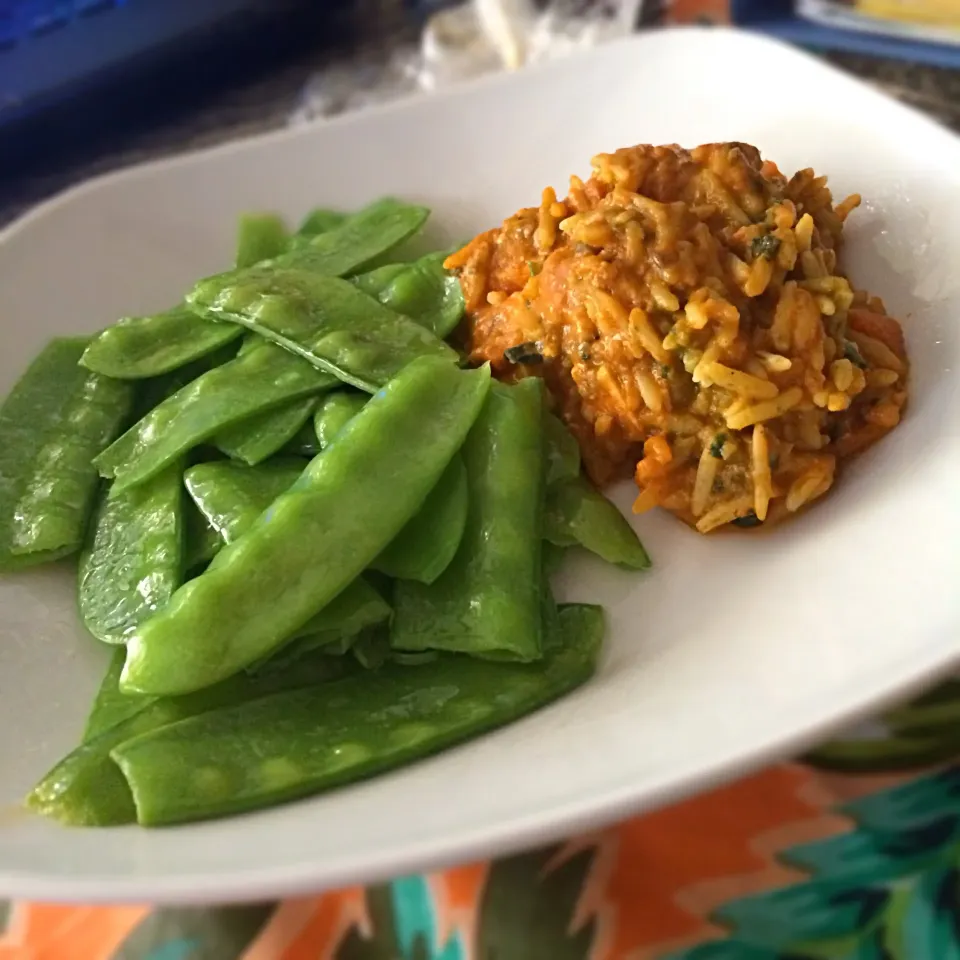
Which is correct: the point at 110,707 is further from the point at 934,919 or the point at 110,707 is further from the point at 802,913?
the point at 934,919

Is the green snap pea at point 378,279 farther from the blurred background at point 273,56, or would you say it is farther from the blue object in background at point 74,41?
the blue object in background at point 74,41

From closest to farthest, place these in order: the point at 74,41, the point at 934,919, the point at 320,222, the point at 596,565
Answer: the point at 934,919, the point at 596,565, the point at 320,222, the point at 74,41

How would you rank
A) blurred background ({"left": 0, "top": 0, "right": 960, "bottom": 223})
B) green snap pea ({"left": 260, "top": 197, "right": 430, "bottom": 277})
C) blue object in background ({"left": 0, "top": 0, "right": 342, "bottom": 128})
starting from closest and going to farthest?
green snap pea ({"left": 260, "top": 197, "right": 430, "bottom": 277}) → blurred background ({"left": 0, "top": 0, "right": 960, "bottom": 223}) → blue object in background ({"left": 0, "top": 0, "right": 342, "bottom": 128})

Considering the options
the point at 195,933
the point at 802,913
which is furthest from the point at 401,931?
the point at 802,913

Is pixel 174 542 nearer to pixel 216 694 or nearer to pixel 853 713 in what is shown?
pixel 216 694

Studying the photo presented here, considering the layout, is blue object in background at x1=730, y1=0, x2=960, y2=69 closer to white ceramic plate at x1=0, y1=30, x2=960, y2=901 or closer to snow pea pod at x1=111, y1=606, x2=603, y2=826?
white ceramic plate at x1=0, y1=30, x2=960, y2=901

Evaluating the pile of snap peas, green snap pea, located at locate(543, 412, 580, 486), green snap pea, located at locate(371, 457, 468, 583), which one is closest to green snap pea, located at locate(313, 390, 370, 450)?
the pile of snap peas
